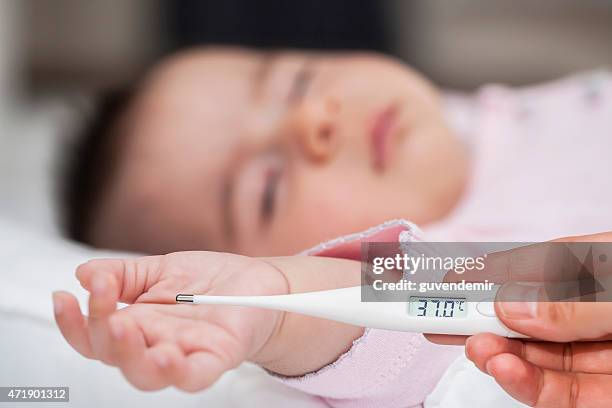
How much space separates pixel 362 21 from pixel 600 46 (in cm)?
57

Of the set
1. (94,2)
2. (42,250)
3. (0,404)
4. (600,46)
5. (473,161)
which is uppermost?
(94,2)

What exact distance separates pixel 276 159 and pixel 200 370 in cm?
43

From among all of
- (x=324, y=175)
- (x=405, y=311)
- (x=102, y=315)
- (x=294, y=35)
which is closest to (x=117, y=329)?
(x=102, y=315)

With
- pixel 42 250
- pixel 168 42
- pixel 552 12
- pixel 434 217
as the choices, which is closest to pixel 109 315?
pixel 42 250

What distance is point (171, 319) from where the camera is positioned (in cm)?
37

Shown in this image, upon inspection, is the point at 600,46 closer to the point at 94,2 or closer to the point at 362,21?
the point at 362,21

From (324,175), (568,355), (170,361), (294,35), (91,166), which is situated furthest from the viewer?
(294,35)

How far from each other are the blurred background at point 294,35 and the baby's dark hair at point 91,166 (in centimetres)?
29

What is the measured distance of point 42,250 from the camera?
670 millimetres

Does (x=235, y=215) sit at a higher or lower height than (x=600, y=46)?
lower

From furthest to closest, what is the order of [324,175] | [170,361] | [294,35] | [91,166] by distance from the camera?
[294,35], [91,166], [324,175], [170,361]

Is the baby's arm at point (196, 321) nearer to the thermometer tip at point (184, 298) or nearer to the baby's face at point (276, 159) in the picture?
the thermometer tip at point (184, 298)

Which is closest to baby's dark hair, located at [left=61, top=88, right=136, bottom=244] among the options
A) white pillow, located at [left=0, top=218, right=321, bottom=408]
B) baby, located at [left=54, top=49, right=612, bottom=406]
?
baby, located at [left=54, top=49, right=612, bottom=406]

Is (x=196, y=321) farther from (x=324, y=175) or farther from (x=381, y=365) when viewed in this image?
(x=324, y=175)
